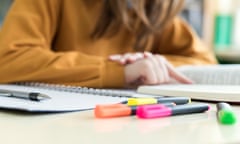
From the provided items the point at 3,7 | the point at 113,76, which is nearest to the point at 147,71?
the point at 113,76

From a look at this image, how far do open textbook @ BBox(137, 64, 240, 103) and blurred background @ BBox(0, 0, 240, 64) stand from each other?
1.28 m

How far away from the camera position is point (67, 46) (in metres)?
1.00

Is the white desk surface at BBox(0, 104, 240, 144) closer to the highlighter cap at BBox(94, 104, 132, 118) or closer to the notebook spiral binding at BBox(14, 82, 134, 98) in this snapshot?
the highlighter cap at BBox(94, 104, 132, 118)

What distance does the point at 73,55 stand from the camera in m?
0.78

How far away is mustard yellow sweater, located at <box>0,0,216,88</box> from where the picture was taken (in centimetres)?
74

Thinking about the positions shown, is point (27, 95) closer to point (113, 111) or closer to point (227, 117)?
point (113, 111)

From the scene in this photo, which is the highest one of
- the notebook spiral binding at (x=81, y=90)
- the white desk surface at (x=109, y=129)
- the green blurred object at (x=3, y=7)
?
the green blurred object at (x=3, y=7)

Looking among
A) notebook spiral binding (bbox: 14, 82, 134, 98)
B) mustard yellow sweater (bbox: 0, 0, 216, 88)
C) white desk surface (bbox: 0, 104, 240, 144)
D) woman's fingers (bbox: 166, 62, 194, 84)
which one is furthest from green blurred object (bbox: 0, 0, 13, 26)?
white desk surface (bbox: 0, 104, 240, 144)

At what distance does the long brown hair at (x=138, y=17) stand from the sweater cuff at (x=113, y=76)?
25 cm

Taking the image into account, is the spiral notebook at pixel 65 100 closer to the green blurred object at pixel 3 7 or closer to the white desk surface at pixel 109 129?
the white desk surface at pixel 109 129

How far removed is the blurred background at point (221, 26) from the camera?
6.75 ft

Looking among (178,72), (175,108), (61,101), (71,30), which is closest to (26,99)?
(61,101)

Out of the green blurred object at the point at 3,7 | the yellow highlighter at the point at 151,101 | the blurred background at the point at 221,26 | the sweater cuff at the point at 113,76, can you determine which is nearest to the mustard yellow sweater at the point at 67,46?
the sweater cuff at the point at 113,76

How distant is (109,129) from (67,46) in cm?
61
